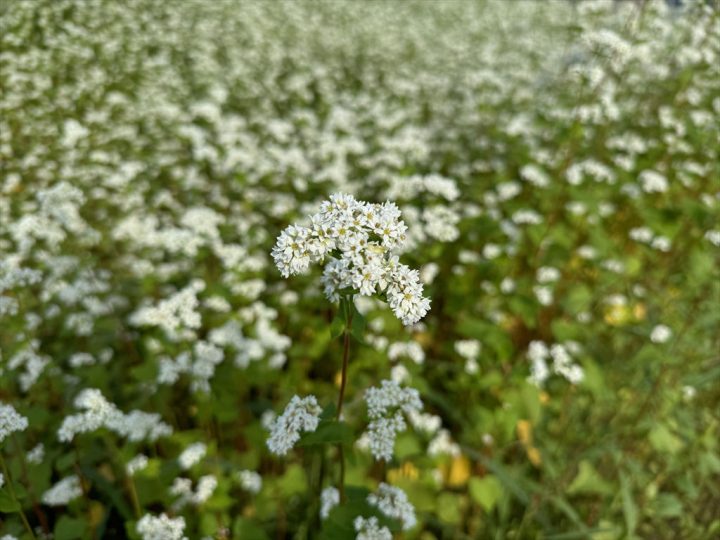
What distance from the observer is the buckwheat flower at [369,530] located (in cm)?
220

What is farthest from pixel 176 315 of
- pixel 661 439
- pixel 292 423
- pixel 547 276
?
pixel 661 439

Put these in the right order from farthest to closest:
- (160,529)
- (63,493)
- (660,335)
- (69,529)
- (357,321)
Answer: (660,335), (63,493), (69,529), (160,529), (357,321)

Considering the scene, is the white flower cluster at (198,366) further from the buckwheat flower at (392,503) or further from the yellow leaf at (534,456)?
the yellow leaf at (534,456)

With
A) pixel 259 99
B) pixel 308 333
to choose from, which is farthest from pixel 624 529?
pixel 259 99

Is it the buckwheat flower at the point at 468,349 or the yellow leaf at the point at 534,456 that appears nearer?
the buckwheat flower at the point at 468,349

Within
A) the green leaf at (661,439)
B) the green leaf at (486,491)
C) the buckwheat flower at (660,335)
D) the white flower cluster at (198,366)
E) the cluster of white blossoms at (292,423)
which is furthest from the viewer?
the buckwheat flower at (660,335)

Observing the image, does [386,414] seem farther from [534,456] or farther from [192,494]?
[534,456]

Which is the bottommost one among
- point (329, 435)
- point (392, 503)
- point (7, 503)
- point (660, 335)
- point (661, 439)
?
point (661, 439)

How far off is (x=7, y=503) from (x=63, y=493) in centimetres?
104

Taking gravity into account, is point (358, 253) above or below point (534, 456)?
above

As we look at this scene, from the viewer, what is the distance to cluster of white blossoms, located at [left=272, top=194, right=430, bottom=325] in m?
1.86

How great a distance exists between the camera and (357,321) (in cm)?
202

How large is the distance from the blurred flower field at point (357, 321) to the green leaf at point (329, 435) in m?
0.01

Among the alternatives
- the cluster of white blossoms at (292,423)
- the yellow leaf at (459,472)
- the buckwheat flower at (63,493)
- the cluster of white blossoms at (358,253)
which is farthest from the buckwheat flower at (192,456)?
the yellow leaf at (459,472)
